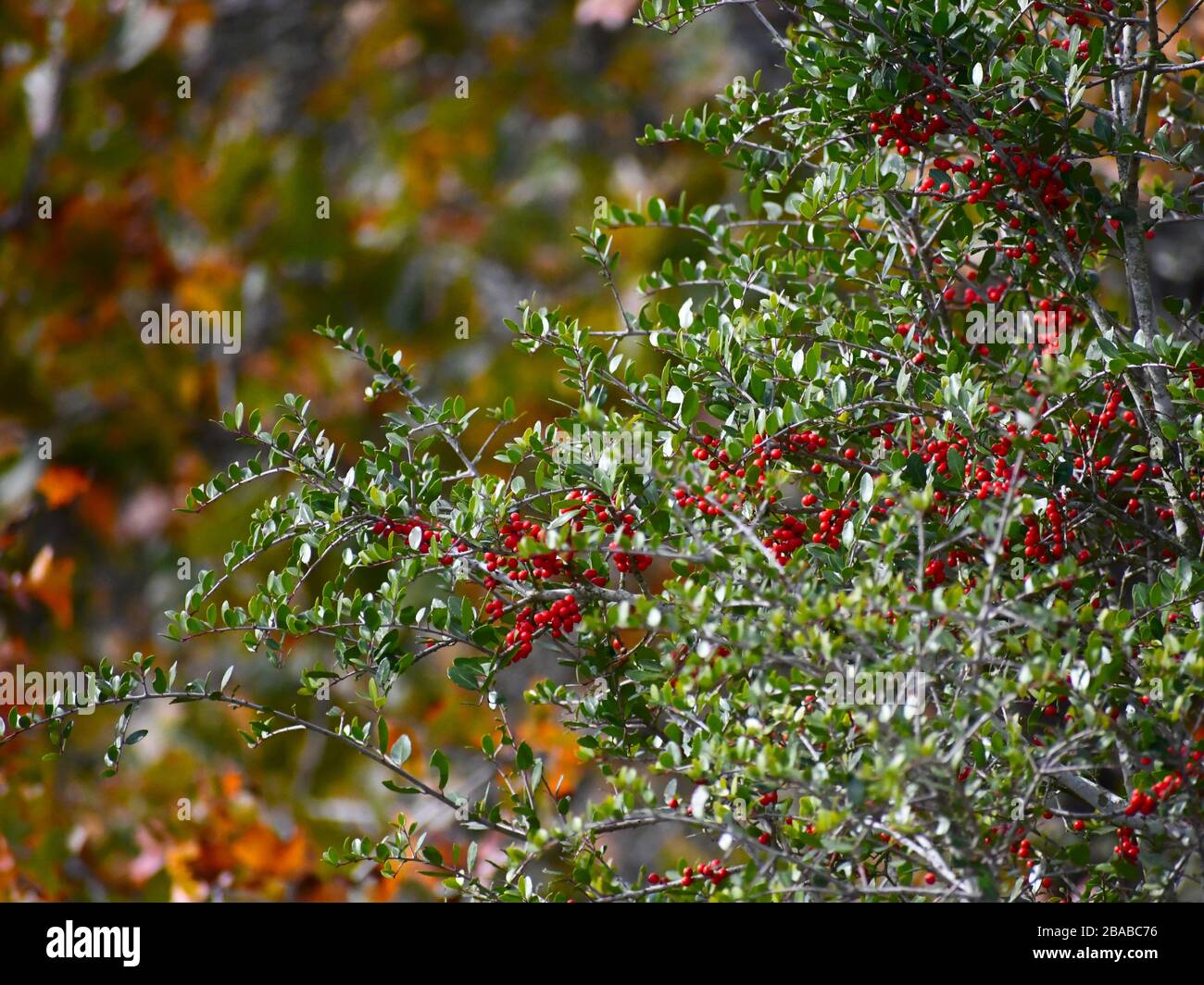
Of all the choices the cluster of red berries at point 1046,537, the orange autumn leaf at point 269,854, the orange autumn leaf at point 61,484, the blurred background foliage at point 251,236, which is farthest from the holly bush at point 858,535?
the orange autumn leaf at point 61,484

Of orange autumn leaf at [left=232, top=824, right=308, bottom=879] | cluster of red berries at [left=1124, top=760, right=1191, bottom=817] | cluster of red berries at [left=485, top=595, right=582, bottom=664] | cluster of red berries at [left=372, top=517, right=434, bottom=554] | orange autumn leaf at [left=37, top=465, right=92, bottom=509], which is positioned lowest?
orange autumn leaf at [left=232, top=824, right=308, bottom=879]

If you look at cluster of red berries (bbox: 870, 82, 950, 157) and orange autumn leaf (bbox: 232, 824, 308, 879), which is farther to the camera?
orange autumn leaf (bbox: 232, 824, 308, 879)

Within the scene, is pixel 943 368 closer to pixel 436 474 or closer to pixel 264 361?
pixel 436 474

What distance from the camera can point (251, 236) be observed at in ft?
10.4

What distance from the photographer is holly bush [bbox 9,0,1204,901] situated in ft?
2.93

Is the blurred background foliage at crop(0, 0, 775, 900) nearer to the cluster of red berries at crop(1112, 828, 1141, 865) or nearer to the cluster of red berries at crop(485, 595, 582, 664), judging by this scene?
the cluster of red berries at crop(485, 595, 582, 664)

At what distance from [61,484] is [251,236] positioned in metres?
0.84

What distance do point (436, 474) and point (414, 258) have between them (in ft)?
6.63

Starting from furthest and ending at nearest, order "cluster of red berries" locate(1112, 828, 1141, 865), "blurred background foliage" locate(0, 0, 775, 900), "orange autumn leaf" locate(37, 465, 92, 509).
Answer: "orange autumn leaf" locate(37, 465, 92, 509) < "blurred background foliage" locate(0, 0, 775, 900) < "cluster of red berries" locate(1112, 828, 1141, 865)

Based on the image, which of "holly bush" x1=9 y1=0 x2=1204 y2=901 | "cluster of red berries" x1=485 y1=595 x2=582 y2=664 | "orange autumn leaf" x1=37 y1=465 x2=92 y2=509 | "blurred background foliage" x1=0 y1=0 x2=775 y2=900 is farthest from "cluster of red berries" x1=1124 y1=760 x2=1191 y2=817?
"orange autumn leaf" x1=37 y1=465 x2=92 y2=509

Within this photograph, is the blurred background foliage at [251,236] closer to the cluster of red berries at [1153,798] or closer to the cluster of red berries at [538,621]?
the cluster of red berries at [538,621]

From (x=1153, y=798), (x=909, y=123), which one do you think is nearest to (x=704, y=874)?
(x=1153, y=798)

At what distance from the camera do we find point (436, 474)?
115 centimetres

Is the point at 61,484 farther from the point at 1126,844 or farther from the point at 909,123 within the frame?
the point at 1126,844
